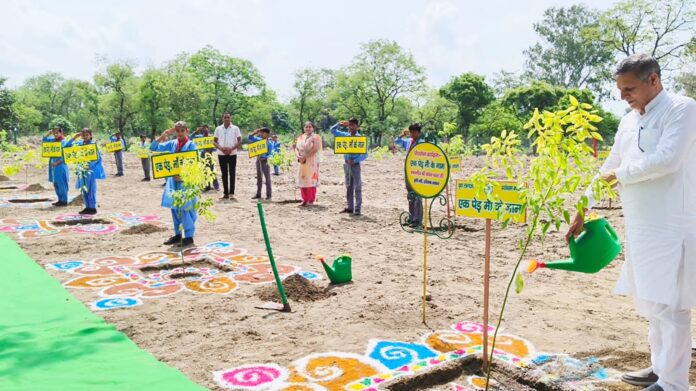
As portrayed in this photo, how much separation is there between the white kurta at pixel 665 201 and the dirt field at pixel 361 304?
114 cm

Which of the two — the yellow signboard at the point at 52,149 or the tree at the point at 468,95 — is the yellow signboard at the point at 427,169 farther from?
the tree at the point at 468,95

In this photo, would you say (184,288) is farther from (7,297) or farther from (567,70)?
(567,70)

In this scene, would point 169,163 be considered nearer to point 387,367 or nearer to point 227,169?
point 387,367

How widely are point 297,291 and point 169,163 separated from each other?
2.84 metres

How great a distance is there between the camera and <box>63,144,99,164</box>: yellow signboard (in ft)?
33.9

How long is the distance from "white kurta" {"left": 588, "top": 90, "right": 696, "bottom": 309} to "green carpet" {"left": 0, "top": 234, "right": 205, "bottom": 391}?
278 cm

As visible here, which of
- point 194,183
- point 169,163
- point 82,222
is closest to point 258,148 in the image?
point 82,222

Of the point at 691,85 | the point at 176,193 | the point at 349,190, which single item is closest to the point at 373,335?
the point at 176,193

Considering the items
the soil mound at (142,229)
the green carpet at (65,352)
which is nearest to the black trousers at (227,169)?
the soil mound at (142,229)

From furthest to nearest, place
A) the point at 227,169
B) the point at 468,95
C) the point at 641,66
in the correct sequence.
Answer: the point at 468,95
the point at 227,169
the point at 641,66

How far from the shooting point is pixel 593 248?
2988mm

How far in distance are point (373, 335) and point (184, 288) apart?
95.6 inches

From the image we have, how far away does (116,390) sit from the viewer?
331 centimetres

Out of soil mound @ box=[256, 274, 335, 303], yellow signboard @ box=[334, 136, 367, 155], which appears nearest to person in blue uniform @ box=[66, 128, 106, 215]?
yellow signboard @ box=[334, 136, 367, 155]
